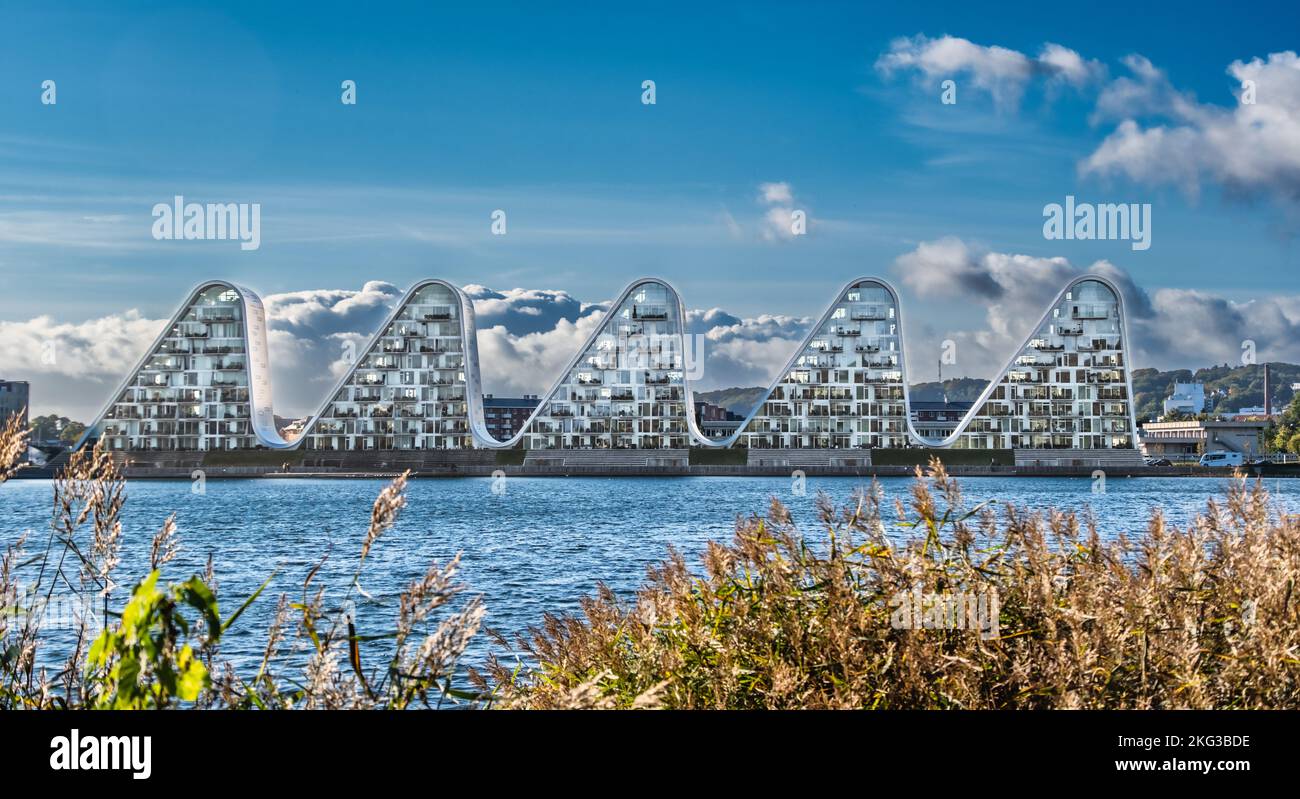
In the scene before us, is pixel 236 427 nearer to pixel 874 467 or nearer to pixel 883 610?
pixel 874 467

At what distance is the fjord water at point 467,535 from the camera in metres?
29.8

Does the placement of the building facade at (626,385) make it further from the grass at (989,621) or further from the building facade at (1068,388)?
the grass at (989,621)

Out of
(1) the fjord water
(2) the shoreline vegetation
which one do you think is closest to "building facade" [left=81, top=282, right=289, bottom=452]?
(1) the fjord water

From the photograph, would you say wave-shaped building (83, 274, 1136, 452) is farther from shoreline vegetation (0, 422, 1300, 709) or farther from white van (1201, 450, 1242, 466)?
shoreline vegetation (0, 422, 1300, 709)

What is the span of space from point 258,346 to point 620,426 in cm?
6250

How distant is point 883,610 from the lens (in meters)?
6.42

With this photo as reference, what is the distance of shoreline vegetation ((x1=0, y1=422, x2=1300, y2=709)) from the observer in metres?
4.43

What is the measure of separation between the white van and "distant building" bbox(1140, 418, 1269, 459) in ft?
19.5

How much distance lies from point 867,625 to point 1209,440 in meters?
183

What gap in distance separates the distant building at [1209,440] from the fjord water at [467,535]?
62.2 meters

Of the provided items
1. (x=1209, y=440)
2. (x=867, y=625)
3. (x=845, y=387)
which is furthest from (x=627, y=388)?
(x=867, y=625)

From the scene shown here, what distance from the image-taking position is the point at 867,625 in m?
6.50

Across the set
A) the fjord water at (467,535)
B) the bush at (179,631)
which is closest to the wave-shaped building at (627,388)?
the fjord water at (467,535)
